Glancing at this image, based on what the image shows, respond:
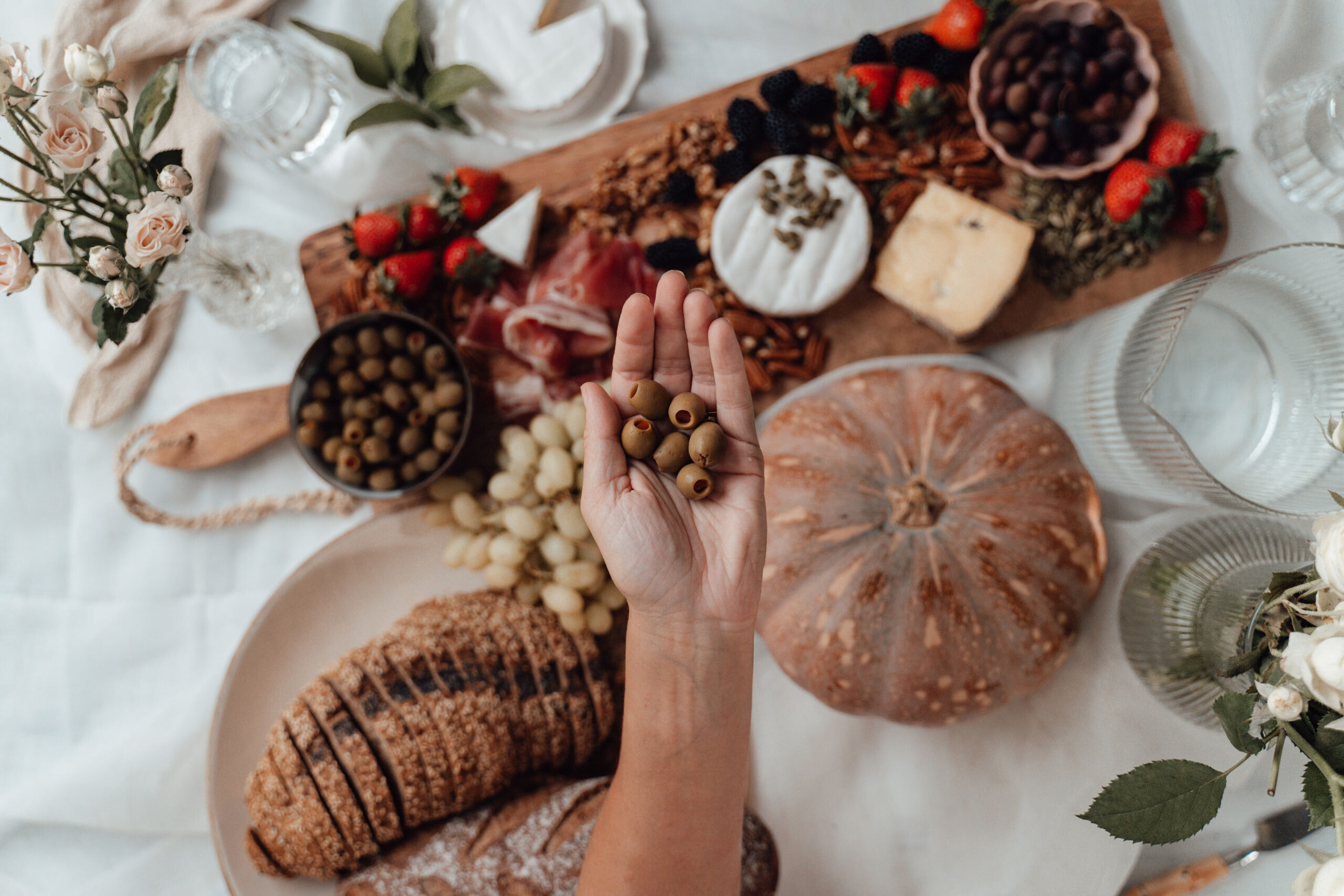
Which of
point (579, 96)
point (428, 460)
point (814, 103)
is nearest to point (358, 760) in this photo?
point (428, 460)

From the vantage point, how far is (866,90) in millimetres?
1160

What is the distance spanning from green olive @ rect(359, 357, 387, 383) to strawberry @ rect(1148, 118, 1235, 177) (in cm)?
116

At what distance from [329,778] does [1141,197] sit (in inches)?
53.5

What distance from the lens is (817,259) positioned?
1169 millimetres

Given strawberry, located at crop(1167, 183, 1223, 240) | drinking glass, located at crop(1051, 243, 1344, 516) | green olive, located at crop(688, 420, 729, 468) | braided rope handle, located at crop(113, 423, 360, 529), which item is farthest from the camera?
braided rope handle, located at crop(113, 423, 360, 529)

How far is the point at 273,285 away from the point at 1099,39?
1.31m

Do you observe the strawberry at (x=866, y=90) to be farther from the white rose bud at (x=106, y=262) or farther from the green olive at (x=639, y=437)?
the white rose bud at (x=106, y=262)

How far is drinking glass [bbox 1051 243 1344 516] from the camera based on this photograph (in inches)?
35.5

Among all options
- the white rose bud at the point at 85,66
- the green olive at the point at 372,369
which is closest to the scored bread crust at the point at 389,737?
the green olive at the point at 372,369

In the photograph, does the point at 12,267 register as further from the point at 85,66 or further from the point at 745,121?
the point at 745,121

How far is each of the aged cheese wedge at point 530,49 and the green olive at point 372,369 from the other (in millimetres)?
452

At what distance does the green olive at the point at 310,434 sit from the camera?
1144 mm

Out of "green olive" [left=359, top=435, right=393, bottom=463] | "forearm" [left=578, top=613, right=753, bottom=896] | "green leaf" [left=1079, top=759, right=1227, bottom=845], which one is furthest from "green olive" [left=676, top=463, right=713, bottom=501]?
"green olive" [left=359, top=435, right=393, bottom=463]

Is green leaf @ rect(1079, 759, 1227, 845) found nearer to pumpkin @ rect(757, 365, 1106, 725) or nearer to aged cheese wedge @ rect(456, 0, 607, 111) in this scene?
pumpkin @ rect(757, 365, 1106, 725)
